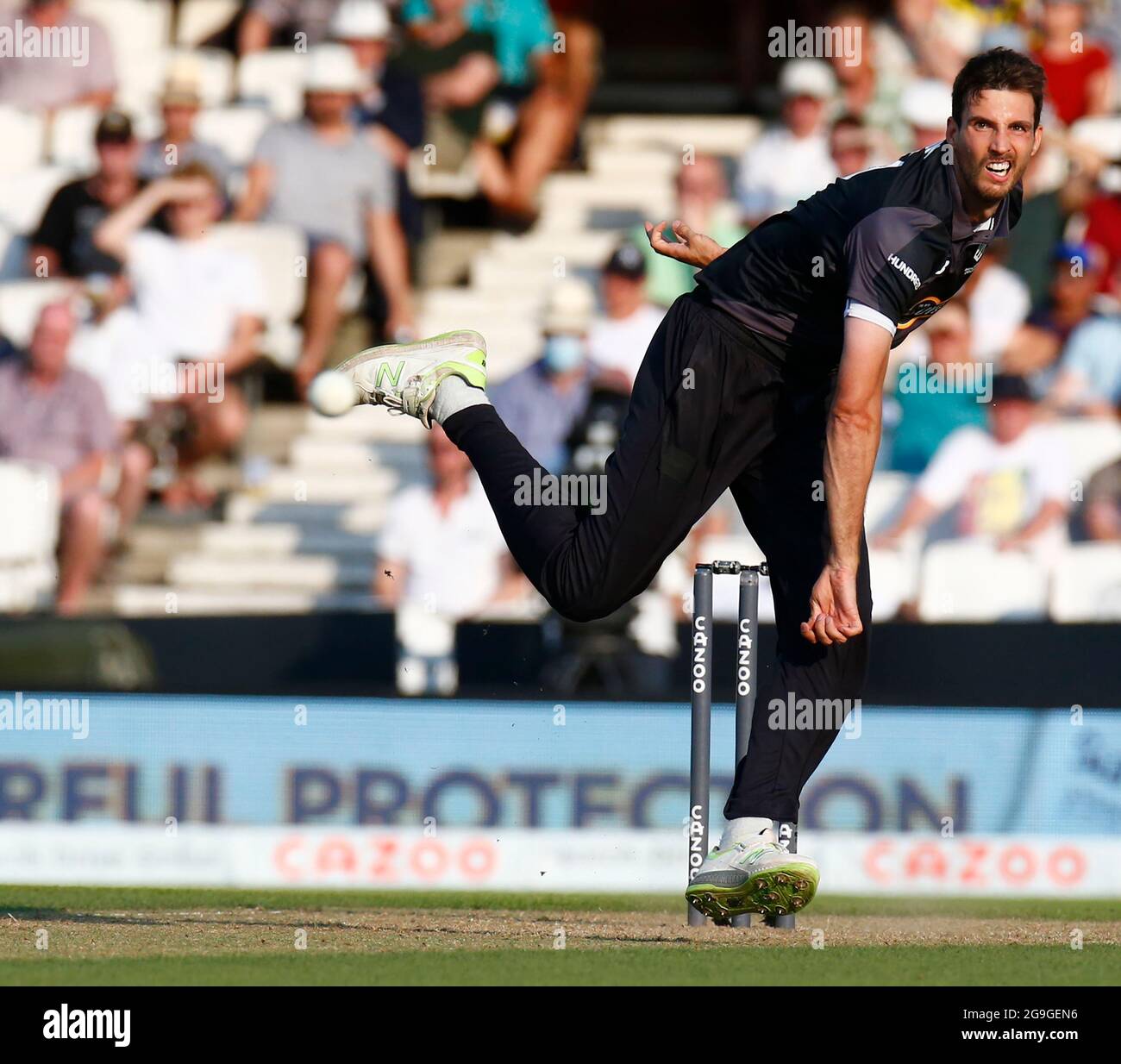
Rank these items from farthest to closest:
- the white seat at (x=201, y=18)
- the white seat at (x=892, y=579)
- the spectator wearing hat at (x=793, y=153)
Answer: the white seat at (x=201, y=18) < the spectator wearing hat at (x=793, y=153) < the white seat at (x=892, y=579)

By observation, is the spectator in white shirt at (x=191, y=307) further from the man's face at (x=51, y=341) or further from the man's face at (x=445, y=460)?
the man's face at (x=445, y=460)

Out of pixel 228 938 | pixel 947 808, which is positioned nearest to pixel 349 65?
pixel 947 808

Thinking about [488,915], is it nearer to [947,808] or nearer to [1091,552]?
[947,808]

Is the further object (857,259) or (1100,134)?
(1100,134)

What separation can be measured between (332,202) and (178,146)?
3.65 ft

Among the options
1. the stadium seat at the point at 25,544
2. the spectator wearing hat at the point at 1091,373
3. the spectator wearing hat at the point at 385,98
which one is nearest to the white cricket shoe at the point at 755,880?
the spectator wearing hat at the point at 1091,373

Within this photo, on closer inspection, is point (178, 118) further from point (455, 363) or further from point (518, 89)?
point (455, 363)

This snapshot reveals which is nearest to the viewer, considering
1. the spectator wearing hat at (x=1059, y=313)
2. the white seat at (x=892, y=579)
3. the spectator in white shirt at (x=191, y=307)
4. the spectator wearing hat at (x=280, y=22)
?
the white seat at (x=892, y=579)

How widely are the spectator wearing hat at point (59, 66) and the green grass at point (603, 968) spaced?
907 cm

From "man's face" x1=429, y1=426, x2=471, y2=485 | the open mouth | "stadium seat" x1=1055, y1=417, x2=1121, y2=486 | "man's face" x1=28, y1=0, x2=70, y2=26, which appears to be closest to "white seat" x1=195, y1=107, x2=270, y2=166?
"man's face" x1=28, y1=0, x2=70, y2=26

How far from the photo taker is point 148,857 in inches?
368

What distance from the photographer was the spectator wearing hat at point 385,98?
13016mm

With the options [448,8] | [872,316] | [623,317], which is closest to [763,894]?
[872,316]

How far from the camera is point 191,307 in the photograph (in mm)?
12617
